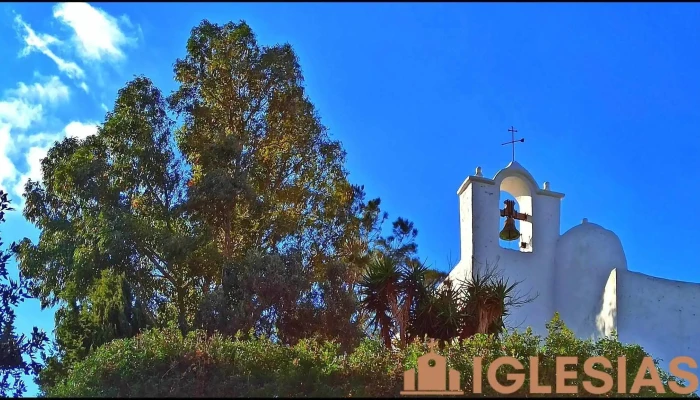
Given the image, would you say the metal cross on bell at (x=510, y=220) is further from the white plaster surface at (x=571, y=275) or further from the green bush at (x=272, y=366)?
the green bush at (x=272, y=366)

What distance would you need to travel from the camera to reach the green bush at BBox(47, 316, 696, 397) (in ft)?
34.3

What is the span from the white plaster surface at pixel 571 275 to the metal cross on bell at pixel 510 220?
8.9 inches

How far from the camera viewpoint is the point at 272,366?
37.1ft

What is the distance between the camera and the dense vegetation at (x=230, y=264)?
11.2 meters

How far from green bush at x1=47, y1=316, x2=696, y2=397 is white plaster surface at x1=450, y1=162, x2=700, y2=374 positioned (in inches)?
138

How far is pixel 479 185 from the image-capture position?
17422 millimetres

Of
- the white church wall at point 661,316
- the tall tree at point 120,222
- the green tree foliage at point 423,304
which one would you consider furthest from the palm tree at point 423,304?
the tall tree at point 120,222

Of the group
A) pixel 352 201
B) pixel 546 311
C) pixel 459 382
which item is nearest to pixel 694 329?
pixel 546 311

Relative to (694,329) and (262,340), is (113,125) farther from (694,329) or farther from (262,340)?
(694,329)

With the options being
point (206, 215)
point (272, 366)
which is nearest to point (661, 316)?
point (272, 366)

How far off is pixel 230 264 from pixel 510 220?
612 cm

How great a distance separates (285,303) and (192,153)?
4.78 meters

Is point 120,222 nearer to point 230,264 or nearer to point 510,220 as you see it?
point 230,264

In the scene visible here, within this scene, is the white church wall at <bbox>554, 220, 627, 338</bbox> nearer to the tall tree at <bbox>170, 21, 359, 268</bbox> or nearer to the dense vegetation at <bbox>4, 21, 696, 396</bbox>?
the dense vegetation at <bbox>4, 21, 696, 396</bbox>
